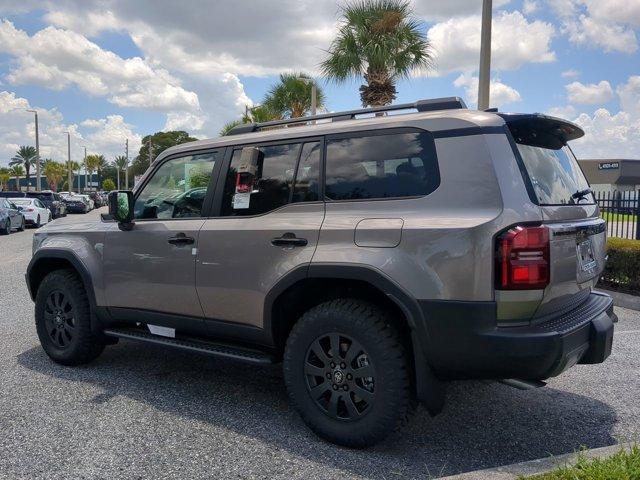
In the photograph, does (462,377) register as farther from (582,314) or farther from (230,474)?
(230,474)

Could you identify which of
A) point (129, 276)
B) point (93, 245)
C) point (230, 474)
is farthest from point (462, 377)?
point (93, 245)

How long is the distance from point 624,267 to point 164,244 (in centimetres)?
665

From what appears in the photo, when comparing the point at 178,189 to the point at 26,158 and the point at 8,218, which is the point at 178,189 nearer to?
the point at 8,218

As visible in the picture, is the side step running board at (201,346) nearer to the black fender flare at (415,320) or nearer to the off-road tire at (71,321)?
the off-road tire at (71,321)

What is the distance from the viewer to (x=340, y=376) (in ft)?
11.0

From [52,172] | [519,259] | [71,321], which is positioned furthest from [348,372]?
[52,172]

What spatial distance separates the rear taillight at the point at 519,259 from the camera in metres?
2.88

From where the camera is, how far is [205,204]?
13.7ft

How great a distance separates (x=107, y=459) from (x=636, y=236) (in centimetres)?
1054

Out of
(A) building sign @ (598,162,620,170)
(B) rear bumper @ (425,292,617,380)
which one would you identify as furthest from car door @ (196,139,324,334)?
(A) building sign @ (598,162,620,170)

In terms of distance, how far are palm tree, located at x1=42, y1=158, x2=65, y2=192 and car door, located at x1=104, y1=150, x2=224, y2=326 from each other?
116875 millimetres

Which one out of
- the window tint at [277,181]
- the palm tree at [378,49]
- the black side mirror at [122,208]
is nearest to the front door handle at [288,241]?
the window tint at [277,181]

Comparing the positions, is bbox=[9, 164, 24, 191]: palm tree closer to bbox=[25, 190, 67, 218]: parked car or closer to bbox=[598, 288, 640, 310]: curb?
bbox=[25, 190, 67, 218]: parked car

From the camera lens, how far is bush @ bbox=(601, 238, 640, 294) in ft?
26.1
